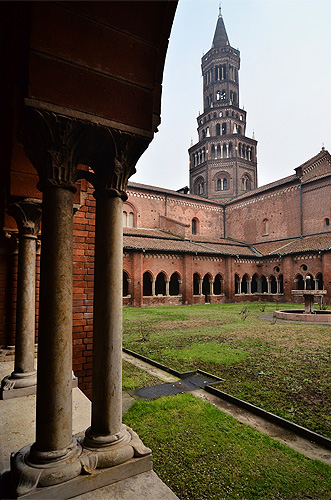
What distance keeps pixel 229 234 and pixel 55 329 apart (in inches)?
1382

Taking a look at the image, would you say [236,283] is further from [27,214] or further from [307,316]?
[27,214]

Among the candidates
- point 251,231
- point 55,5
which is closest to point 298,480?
point 55,5

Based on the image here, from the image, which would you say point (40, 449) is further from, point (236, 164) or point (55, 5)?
point (236, 164)

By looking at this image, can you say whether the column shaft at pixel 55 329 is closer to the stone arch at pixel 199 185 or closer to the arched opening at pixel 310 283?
the arched opening at pixel 310 283

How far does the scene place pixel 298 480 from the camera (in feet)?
8.95

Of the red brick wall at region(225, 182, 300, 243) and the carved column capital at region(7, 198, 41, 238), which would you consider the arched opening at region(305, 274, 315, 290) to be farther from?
the carved column capital at region(7, 198, 41, 238)

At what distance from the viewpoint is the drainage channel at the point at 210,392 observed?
357 cm

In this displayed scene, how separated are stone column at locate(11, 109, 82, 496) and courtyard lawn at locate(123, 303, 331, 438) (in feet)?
10.4

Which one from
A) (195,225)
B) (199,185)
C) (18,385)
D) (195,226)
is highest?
Result: (199,185)

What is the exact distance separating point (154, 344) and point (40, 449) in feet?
22.6

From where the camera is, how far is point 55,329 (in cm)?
208

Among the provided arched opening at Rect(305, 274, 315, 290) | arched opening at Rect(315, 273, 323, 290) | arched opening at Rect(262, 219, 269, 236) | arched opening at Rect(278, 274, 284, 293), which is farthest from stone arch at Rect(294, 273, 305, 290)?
arched opening at Rect(262, 219, 269, 236)

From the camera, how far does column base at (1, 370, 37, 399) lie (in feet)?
11.9

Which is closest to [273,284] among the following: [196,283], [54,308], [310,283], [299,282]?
[299,282]
